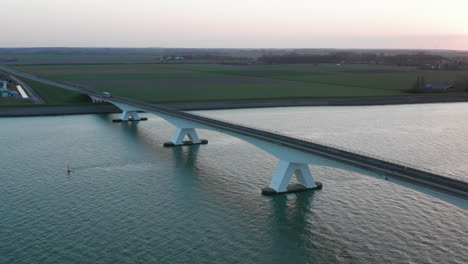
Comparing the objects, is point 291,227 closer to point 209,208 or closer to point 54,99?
point 209,208

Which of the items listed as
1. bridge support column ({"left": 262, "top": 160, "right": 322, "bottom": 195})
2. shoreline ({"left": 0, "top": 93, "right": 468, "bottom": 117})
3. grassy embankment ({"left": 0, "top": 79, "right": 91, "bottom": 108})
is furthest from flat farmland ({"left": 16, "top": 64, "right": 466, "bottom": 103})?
bridge support column ({"left": 262, "top": 160, "right": 322, "bottom": 195})

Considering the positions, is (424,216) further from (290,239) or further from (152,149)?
(152,149)

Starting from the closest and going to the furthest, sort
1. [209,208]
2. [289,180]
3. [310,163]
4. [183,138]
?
1. [209,208]
2. [310,163]
3. [289,180]
4. [183,138]

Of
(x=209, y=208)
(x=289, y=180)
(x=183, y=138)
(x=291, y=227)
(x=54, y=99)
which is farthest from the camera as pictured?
(x=54, y=99)

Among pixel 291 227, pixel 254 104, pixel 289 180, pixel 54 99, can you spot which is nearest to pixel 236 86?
pixel 254 104

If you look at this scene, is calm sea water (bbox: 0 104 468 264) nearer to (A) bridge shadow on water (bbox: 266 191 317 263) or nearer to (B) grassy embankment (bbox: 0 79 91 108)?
(A) bridge shadow on water (bbox: 266 191 317 263)

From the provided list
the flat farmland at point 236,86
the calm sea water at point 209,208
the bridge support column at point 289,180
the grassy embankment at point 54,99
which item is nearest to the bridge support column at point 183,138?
the calm sea water at point 209,208

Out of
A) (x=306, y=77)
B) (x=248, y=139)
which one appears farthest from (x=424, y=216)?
(x=306, y=77)
